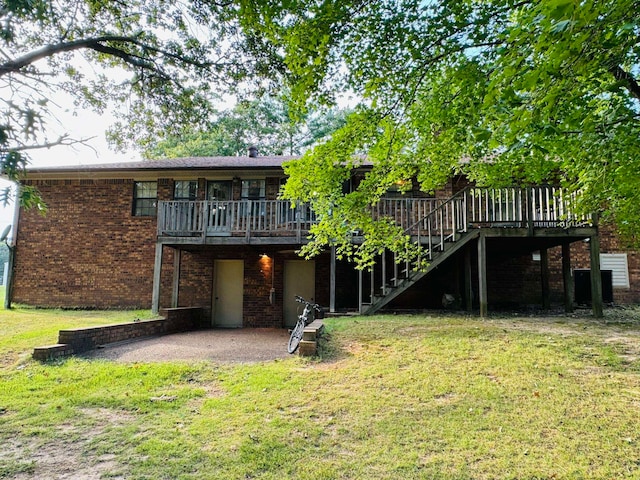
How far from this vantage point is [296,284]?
41.4ft

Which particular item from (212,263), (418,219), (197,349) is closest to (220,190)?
(212,263)

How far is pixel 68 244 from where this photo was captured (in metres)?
13.0

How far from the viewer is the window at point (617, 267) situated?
12.3 m

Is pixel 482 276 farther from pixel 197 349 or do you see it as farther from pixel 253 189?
pixel 253 189

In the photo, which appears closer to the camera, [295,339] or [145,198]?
[295,339]

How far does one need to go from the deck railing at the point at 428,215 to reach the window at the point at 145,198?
2.49m

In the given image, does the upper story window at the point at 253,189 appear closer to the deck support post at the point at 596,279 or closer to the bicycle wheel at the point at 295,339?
the bicycle wheel at the point at 295,339

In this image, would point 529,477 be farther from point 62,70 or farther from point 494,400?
point 62,70

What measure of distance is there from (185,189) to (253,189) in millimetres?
2321

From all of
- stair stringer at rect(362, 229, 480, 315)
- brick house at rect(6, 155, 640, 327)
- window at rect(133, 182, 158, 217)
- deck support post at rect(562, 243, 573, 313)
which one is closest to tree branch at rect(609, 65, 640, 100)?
stair stringer at rect(362, 229, 480, 315)

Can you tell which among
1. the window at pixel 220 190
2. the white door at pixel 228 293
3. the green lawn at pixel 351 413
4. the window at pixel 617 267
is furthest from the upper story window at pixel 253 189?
the window at pixel 617 267

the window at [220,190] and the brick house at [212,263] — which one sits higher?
the window at [220,190]

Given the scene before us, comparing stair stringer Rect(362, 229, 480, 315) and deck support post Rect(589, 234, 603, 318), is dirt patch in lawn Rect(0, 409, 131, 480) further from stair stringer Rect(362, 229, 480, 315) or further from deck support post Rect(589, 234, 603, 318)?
deck support post Rect(589, 234, 603, 318)

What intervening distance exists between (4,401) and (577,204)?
28.6 ft
